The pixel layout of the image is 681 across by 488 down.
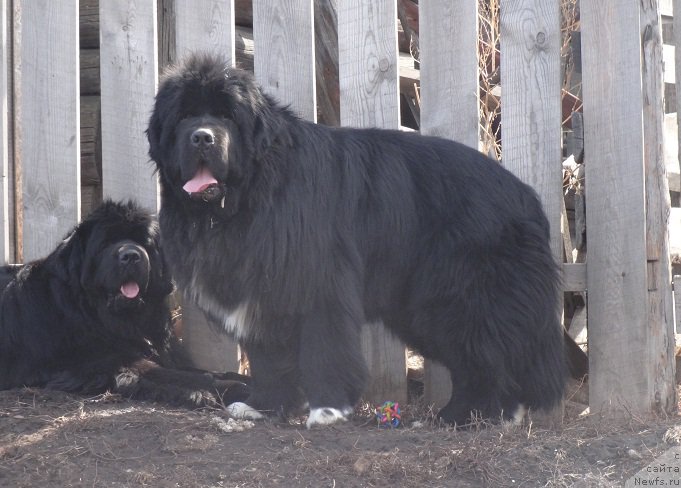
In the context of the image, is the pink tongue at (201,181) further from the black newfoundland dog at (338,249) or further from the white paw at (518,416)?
the white paw at (518,416)

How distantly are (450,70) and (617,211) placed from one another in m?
1.10

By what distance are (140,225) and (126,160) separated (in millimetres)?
445

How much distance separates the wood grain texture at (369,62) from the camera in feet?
15.6

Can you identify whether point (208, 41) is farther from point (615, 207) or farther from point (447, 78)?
point (615, 207)

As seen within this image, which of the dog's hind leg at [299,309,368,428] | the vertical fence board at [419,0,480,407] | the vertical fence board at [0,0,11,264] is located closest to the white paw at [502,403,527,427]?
the vertical fence board at [419,0,480,407]

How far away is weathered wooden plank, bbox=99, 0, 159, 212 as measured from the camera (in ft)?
16.3

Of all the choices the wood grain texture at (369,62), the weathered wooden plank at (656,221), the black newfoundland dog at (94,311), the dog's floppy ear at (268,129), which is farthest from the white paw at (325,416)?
the wood grain texture at (369,62)

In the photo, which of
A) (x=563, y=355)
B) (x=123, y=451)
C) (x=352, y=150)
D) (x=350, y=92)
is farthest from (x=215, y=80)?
(x=563, y=355)

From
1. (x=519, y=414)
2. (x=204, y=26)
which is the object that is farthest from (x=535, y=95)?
(x=204, y=26)

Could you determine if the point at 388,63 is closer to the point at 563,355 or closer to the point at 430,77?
the point at 430,77

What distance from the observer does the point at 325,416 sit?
3.84m

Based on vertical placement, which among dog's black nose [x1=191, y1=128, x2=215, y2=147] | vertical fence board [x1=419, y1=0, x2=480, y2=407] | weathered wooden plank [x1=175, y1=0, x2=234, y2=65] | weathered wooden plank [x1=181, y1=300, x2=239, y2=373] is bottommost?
weathered wooden plank [x1=181, y1=300, x2=239, y2=373]

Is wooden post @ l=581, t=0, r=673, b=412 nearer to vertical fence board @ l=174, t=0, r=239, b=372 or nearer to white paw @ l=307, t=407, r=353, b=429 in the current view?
white paw @ l=307, t=407, r=353, b=429

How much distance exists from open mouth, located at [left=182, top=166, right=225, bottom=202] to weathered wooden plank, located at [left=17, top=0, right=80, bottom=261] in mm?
1369
